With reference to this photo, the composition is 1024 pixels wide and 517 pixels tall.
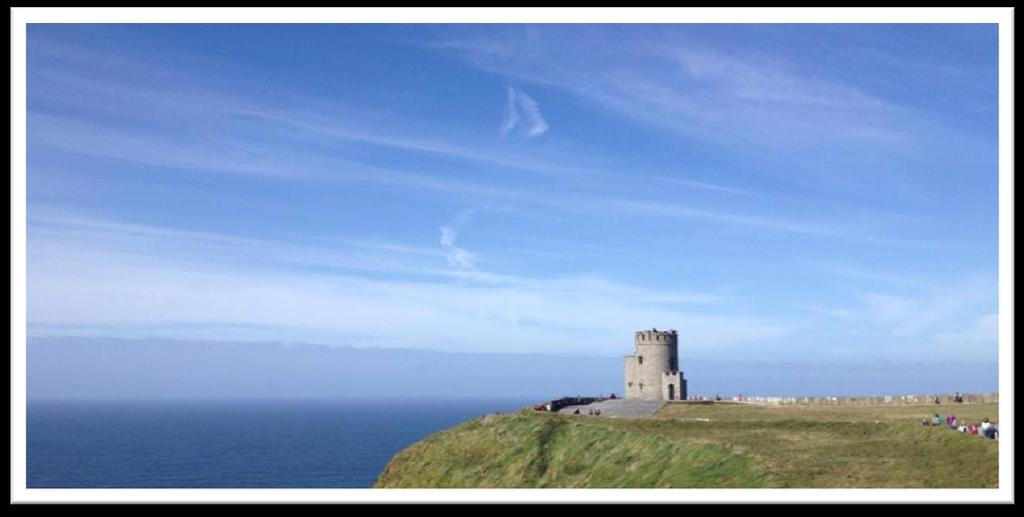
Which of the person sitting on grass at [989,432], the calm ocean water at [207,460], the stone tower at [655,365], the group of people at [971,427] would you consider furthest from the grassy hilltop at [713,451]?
the calm ocean water at [207,460]

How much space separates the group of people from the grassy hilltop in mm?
1156

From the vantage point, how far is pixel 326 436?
199250 millimetres

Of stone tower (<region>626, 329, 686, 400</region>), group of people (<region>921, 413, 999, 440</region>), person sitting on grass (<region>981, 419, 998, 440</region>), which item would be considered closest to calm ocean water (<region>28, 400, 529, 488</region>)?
stone tower (<region>626, 329, 686, 400</region>)

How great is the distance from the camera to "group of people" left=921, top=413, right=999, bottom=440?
3788 centimetres

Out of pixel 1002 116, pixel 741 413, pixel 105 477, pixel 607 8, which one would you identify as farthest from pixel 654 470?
pixel 105 477

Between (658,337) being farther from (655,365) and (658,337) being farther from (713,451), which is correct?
(713,451)

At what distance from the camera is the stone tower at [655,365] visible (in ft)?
242

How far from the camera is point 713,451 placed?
4172cm

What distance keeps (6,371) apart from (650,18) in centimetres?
1775

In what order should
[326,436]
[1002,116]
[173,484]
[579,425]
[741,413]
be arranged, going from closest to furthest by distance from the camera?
[1002,116]
[579,425]
[741,413]
[173,484]
[326,436]

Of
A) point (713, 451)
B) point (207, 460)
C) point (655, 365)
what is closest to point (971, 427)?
point (713, 451)

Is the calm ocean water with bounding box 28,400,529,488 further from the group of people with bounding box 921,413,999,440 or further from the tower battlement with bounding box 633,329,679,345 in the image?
the group of people with bounding box 921,413,999,440

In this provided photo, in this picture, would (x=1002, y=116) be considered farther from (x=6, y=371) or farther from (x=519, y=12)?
(x=6, y=371)
